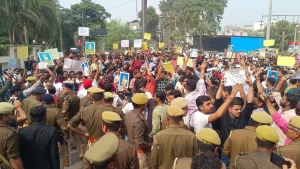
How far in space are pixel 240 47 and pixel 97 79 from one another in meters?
42.7

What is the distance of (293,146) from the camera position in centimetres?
352

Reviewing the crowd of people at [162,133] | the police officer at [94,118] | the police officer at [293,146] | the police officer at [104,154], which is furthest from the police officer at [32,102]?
the police officer at [293,146]

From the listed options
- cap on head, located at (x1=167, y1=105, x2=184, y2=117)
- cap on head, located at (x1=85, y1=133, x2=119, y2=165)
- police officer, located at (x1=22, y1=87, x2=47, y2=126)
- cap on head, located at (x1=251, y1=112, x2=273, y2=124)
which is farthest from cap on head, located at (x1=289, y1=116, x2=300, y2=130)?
police officer, located at (x1=22, y1=87, x2=47, y2=126)

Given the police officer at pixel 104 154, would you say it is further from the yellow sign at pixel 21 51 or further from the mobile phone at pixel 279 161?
the yellow sign at pixel 21 51

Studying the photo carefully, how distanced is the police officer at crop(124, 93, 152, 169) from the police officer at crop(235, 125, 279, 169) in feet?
5.55

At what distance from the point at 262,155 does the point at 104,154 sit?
1609 millimetres

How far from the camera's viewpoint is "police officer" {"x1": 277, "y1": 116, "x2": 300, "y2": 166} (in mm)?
3480

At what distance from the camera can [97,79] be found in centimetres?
866

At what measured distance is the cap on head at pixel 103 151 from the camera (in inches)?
97.7

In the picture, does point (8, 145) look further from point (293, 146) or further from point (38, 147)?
point (293, 146)

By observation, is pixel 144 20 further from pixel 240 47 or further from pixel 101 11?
pixel 101 11

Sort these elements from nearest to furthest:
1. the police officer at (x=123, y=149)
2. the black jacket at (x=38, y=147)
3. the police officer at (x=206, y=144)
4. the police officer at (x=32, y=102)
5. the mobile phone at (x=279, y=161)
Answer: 1. the mobile phone at (x=279, y=161)
2. the police officer at (x=206, y=144)
3. the police officer at (x=123, y=149)
4. the black jacket at (x=38, y=147)
5. the police officer at (x=32, y=102)

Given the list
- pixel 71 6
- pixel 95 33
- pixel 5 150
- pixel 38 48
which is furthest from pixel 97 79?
pixel 71 6

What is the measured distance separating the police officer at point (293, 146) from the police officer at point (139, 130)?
1.85m
